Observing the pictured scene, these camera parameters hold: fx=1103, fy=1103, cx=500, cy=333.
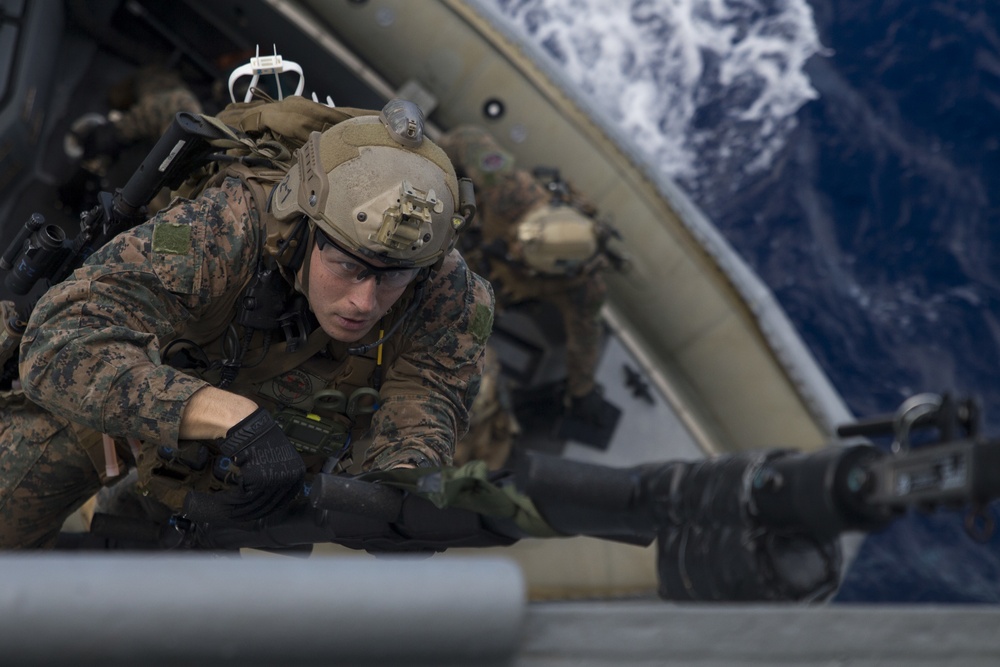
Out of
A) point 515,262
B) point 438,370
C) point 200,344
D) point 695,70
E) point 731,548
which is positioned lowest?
point 695,70

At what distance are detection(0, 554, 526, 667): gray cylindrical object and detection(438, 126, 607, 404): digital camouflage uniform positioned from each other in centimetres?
457

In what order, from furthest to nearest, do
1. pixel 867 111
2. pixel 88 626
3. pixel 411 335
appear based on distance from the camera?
1. pixel 867 111
2. pixel 411 335
3. pixel 88 626

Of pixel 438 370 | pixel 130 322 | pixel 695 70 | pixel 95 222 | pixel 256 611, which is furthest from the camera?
pixel 695 70

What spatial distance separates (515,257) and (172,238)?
314 centimetres

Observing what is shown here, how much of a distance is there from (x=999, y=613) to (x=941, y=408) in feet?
0.99

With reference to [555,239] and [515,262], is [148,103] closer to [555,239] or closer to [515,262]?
[515,262]

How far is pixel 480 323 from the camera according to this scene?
3.33 meters

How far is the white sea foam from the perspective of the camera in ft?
34.9

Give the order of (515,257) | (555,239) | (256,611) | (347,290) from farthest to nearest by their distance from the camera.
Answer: (515,257), (555,239), (347,290), (256,611)

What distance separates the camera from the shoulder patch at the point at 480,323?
3.32 m

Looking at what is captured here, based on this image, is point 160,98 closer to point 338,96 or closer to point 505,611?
point 338,96

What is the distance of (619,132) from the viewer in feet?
21.5

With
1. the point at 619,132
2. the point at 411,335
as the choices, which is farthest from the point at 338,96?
the point at 411,335

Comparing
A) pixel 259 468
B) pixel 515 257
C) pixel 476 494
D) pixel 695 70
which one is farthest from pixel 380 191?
pixel 695 70
